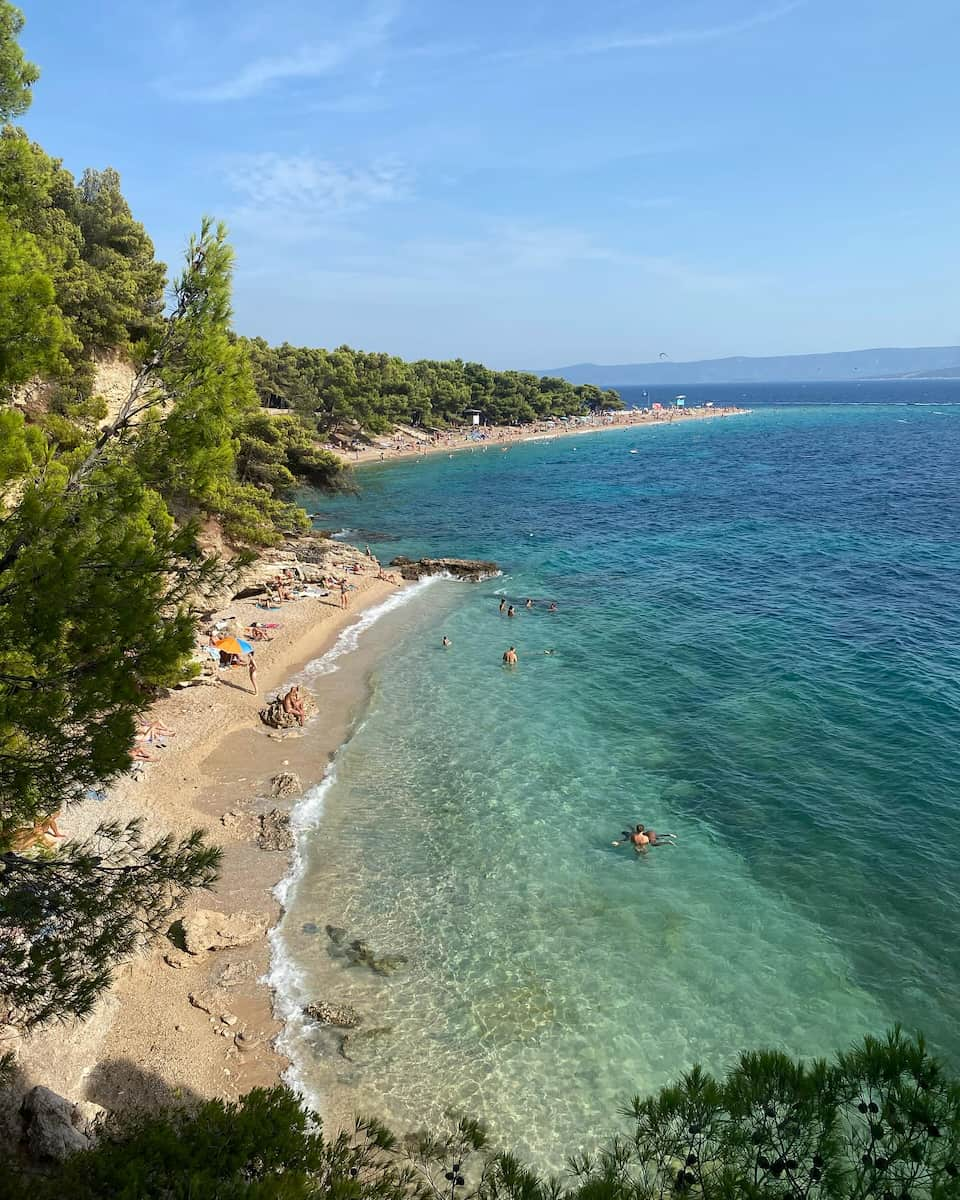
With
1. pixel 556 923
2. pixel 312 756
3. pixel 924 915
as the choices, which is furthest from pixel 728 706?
pixel 312 756

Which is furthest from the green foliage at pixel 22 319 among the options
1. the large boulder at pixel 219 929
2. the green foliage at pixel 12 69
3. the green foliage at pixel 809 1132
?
the large boulder at pixel 219 929

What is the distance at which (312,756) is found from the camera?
22109mm

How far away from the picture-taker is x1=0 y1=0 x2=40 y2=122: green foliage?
26.7 ft

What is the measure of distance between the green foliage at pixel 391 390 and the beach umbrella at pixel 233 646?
37.0 meters

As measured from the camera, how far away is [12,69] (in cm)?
818

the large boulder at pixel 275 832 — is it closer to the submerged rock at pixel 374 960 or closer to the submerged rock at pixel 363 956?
the submerged rock at pixel 363 956

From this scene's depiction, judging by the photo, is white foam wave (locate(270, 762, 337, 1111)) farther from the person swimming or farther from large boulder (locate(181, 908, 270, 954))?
the person swimming

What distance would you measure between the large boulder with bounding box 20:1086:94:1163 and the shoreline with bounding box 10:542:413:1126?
3.03ft

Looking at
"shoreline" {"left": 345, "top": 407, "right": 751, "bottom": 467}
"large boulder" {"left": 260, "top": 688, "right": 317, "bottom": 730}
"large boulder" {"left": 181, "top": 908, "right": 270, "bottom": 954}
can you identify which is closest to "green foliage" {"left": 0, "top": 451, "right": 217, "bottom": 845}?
"large boulder" {"left": 181, "top": 908, "right": 270, "bottom": 954}

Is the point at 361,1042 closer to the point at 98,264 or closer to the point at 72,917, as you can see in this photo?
the point at 72,917

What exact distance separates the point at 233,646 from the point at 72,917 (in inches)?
824

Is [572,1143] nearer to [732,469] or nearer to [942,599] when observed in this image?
[942,599]

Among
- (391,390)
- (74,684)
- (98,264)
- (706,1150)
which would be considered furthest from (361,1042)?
(391,390)

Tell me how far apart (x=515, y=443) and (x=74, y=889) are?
116 meters
